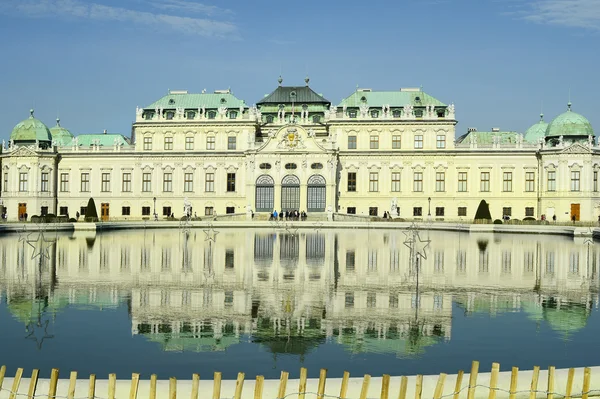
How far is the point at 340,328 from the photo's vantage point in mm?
18812

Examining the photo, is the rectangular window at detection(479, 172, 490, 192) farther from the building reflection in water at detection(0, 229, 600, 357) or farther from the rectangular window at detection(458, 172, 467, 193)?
the building reflection in water at detection(0, 229, 600, 357)

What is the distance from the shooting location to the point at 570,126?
3366 inches

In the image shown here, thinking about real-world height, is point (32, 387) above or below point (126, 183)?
below

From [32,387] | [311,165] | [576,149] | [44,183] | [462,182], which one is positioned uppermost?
[576,149]

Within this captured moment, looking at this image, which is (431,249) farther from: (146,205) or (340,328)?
(146,205)

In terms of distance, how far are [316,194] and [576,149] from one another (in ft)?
103

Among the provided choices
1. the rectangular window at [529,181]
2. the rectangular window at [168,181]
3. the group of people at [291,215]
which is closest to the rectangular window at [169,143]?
the rectangular window at [168,181]

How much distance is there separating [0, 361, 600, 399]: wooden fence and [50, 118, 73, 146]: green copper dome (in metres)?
95.9

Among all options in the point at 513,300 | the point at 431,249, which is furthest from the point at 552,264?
the point at 513,300

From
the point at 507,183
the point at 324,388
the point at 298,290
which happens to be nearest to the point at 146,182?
the point at 507,183

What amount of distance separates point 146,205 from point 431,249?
54596mm

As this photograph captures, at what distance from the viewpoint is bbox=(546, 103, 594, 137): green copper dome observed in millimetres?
85500

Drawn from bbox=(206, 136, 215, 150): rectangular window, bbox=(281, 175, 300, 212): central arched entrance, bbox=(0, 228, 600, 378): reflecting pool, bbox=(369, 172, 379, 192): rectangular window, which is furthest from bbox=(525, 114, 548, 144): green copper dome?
bbox=(0, 228, 600, 378): reflecting pool

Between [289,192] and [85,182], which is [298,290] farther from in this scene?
[85,182]
